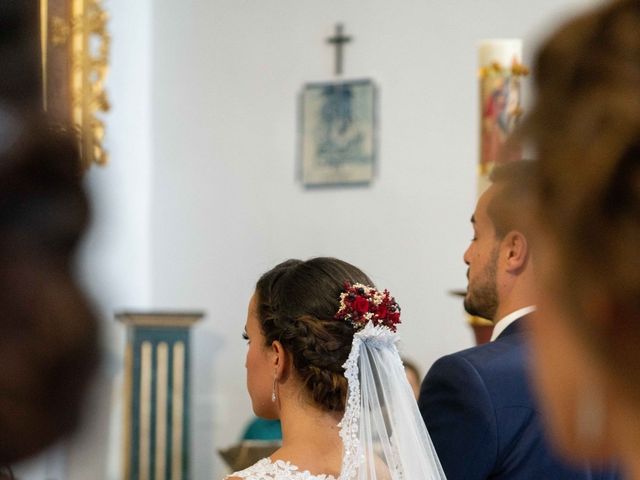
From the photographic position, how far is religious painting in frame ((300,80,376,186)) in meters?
8.59

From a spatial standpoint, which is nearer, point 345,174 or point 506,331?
point 506,331

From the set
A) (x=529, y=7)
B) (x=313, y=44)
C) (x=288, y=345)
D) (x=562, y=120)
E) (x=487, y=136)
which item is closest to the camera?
(x=562, y=120)

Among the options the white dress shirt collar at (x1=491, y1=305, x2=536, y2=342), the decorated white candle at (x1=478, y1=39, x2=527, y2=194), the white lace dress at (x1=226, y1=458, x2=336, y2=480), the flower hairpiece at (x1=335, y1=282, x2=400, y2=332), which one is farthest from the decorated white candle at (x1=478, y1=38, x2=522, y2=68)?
the white lace dress at (x1=226, y1=458, x2=336, y2=480)

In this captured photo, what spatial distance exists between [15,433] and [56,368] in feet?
0.12

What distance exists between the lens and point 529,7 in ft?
26.8

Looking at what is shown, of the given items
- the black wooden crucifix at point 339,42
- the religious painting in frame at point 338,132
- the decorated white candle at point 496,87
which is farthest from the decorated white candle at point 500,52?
the black wooden crucifix at point 339,42

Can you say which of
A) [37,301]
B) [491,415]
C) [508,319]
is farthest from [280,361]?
[37,301]

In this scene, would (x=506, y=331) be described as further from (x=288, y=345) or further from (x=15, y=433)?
(x=15, y=433)

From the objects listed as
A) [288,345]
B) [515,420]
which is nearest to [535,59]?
[288,345]

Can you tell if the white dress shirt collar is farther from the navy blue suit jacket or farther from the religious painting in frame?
the religious painting in frame

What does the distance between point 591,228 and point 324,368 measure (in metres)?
2.28

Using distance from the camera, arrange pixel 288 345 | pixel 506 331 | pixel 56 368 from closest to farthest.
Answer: pixel 56 368, pixel 288 345, pixel 506 331

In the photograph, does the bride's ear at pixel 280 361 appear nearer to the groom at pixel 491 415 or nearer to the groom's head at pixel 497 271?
the groom at pixel 491 415

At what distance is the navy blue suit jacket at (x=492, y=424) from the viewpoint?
311 cm
